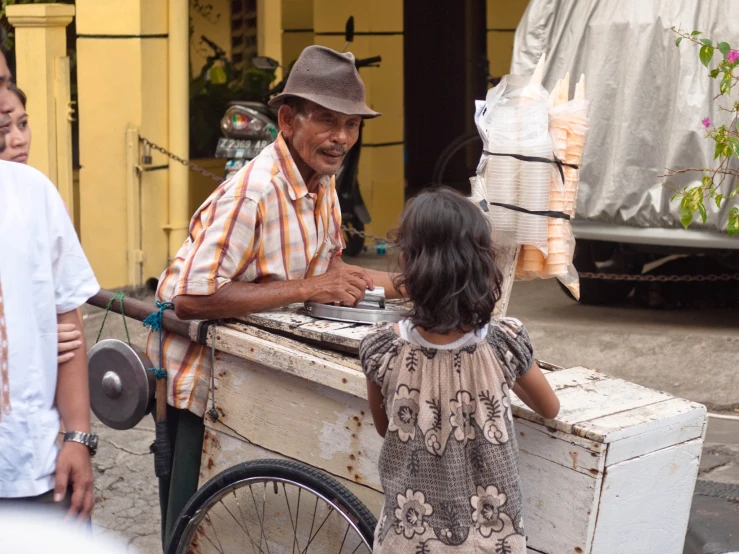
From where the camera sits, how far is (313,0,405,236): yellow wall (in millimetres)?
8180

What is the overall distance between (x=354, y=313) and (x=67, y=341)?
2.82ft

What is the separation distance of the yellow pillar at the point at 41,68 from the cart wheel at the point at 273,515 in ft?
11.6

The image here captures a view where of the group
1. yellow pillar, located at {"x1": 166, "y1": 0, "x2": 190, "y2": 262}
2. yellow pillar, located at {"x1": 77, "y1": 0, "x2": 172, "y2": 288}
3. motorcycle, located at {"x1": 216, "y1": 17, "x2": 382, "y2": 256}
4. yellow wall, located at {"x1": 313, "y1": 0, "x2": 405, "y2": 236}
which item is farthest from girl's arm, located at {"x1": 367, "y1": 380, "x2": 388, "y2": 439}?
yellow wall, located at {"x1": 313, "y1": 0, "x2": 405, "y2": 236}

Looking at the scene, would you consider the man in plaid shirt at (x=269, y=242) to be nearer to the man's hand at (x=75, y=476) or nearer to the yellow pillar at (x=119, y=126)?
the man's hand at (x=75, y=476)

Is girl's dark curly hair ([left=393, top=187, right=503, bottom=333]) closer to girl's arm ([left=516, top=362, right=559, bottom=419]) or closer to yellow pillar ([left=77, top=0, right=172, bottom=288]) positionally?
girl's arm ([left=516, top=362, right=559, bottom=419])

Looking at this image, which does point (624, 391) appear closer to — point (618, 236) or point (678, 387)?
point (678, 387)

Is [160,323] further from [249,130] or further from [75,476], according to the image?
[249,130]

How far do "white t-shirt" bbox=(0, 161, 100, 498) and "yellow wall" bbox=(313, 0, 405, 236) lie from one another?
20.1 feet

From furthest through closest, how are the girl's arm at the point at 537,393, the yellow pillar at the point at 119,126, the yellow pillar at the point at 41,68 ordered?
the yellow pillar at the point at 119,126 < the yellow pillar at the point at 41,68 < the girl's arm at the point at 537,393

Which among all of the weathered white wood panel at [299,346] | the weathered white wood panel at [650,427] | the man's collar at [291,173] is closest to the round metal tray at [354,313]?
the weathered white wood panel at [299,346]

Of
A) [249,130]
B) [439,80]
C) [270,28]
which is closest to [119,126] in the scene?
[249,130]

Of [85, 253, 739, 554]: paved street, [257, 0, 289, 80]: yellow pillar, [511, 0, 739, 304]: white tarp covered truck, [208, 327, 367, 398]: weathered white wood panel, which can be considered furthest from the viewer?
[257, 0, 289, 80]: yellow pillar

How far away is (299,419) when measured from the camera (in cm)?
274

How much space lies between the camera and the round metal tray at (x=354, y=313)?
110 inches
